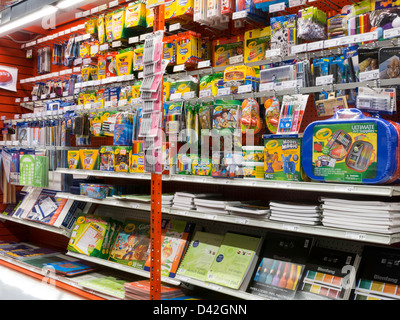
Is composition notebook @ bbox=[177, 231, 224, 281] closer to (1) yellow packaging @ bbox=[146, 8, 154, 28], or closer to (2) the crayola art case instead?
(2) the crayola art case

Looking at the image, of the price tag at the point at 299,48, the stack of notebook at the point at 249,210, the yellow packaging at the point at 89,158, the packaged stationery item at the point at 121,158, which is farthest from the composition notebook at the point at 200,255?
the price tag at the point at 299,48

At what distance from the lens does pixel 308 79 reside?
2.81 m

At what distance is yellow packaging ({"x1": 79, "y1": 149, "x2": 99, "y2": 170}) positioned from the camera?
4.24 meters

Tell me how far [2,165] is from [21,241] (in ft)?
4.34

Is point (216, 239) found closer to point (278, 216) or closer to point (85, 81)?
point (278, 216)

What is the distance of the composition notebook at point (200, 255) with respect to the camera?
3209mm

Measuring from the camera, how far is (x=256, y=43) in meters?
3.30

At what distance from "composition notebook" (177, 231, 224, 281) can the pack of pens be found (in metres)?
1.13

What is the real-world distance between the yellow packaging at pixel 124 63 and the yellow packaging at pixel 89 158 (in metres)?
0.84

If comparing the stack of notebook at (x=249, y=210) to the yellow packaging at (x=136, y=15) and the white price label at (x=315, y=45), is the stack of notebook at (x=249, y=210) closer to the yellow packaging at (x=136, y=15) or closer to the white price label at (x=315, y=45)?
the white price label at (x=315, y=45)

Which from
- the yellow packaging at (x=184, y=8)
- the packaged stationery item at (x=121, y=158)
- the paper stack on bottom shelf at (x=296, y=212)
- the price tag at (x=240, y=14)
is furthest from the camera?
the packaged stationery item at (x=121, y=158)

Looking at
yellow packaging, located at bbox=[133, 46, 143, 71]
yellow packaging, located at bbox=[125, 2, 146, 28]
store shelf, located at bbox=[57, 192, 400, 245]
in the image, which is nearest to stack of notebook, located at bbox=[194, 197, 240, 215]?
store shelf, located at bbox=[57, 192, 400, 245]

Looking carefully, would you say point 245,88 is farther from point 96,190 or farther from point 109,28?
point 109,28

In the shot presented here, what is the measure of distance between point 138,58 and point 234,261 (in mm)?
2142
